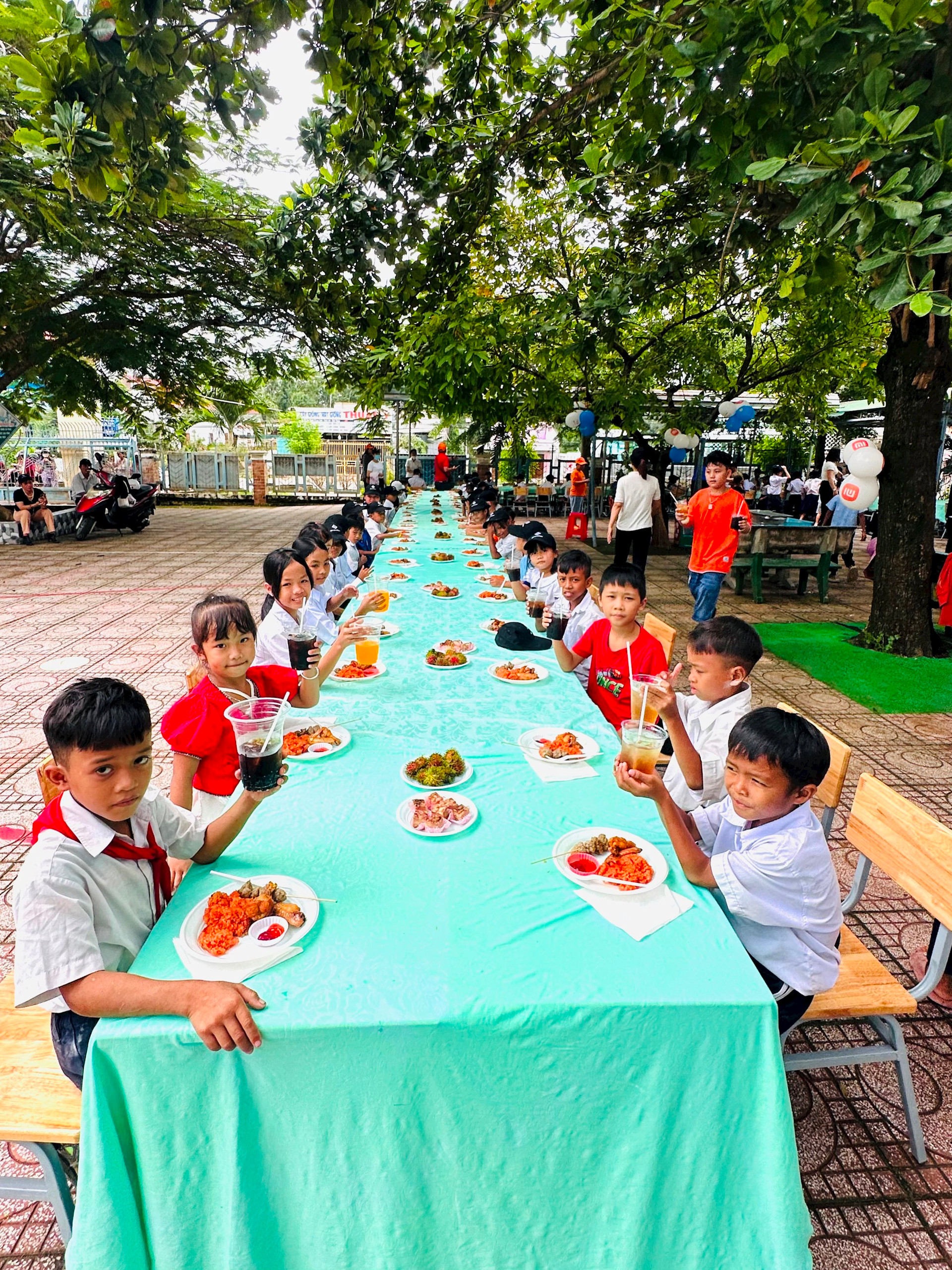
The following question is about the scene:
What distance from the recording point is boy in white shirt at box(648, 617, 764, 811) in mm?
2438

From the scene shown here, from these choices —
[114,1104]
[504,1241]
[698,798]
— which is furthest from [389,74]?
[504,1241]

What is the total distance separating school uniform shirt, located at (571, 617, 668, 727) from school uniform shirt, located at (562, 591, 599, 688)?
31cm

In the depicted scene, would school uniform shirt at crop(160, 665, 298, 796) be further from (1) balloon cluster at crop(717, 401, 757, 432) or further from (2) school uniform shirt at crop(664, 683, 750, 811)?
(1) balloon cluster at crop(717, 401, 757, 432)

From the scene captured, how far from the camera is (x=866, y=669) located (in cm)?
634

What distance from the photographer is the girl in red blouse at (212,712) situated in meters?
2.29

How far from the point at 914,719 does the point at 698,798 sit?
3797 mm

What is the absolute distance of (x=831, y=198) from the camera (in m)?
2.52

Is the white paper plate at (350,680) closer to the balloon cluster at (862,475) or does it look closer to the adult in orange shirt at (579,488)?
the balloon cluster at (862,475)

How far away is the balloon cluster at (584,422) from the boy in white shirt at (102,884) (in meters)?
10.6

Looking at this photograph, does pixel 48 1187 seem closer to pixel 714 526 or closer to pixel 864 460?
pixel 714 526

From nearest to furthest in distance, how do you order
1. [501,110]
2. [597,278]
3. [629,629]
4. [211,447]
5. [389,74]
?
1. [629,629]
2. [389,74]
3. [501,110]
4. [597,278]
5. [211,447]

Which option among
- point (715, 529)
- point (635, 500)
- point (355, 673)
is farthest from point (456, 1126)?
point (635, 500)

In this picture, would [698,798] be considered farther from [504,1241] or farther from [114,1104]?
[114,1104]

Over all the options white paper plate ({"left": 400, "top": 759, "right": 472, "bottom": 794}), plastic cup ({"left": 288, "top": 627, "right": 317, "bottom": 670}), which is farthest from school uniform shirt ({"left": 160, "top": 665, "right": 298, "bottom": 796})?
white paper plate ({"left": 400, "top": 759, "right": 472, "bottom": 794})
